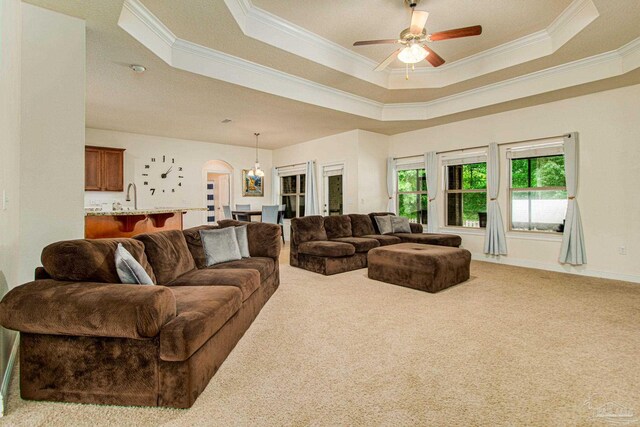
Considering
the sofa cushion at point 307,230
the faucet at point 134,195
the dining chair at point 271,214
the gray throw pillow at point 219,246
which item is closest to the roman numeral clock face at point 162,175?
the faucet at point 134,195

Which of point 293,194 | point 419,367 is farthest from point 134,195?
point 419,367

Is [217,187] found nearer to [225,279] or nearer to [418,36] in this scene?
[225,279]

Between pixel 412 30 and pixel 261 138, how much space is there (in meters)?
5.15

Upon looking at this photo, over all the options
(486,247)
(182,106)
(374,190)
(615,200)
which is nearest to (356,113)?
(374,190)

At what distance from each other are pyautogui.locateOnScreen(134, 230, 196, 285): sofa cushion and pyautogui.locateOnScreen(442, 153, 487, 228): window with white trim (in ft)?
17.6

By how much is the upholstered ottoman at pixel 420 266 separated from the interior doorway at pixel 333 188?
3048 millimetres

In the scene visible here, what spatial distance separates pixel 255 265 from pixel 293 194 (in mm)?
5720

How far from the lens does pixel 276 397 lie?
5.71 ft

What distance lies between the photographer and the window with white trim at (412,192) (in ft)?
22.8

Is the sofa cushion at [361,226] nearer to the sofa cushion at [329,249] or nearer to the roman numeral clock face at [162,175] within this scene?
the sofa cushion at [329,249]

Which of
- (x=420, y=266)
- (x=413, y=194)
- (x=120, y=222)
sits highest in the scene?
(x=413, y=194)

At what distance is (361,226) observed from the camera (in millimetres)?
5949

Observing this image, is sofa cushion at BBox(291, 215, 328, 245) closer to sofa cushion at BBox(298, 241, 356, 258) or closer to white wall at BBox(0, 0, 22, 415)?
sofa cushion at BBox(298, 241, 356, 258)

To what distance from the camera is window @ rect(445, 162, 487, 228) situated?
237 inches
